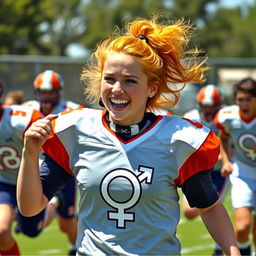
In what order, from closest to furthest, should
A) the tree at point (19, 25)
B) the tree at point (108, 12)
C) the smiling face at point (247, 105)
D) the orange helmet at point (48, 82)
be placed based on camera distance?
1. the smiling face at point (247, 105)
2. the orange helmet at point (48, 82)
3. the tree at point (19, 25)
4. the tree at point (108, 12)

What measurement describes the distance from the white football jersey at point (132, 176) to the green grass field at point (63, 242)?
525 centimetres

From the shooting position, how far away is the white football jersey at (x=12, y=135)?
6.65m

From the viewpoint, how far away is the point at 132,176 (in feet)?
11.5

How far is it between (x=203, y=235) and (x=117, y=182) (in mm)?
6652

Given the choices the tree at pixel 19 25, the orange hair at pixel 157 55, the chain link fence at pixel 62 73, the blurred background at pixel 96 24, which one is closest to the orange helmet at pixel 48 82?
the orange hair at pixel 157 55

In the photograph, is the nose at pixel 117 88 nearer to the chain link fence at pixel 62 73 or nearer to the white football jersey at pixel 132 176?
the white football jersey at pixel 132 176

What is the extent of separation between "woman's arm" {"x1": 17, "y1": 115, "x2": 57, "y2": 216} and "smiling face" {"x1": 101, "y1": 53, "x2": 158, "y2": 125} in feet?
0.89

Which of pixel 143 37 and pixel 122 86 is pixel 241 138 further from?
pixel 122 86

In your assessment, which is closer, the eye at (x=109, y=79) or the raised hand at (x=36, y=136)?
the raised hand at (x=36, y=136)

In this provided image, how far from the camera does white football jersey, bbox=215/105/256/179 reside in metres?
7.73

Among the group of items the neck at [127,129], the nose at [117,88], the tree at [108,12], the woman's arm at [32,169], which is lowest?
the woman's arm at [32,169]

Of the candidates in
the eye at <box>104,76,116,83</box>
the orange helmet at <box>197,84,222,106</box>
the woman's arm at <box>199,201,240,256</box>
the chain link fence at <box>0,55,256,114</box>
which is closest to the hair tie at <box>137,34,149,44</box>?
the eye at <box>104,76,116,83</box>

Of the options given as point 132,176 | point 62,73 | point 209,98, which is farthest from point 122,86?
point 62,73

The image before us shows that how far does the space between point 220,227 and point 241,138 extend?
428 cm
